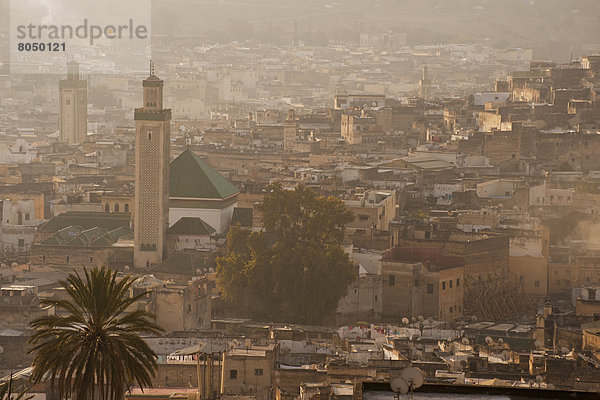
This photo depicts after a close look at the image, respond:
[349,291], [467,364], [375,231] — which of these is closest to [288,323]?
[349,291]

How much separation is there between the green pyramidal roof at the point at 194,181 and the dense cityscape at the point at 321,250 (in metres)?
0.06

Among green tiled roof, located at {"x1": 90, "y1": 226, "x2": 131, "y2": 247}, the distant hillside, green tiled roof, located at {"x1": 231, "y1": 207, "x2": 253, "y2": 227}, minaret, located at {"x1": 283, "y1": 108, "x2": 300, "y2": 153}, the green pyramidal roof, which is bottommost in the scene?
green tiled roof, located at {"x1": 90, "y1": 226, "x2": 131, "y2": 247}

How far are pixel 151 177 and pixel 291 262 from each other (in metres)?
5.00

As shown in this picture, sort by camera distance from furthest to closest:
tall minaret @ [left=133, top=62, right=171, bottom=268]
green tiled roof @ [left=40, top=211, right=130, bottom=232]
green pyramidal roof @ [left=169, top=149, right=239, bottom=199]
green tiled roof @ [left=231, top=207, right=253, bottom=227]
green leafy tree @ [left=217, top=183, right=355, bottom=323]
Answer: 1. green tiled roof @ [left=40, top=211, right=130, bottom=232]
2. green pyramidal roof @ [left=169, top=149, right=239, bottom=199]
3. green tiled roof @ [left=231, top=207, right=253, bottom=227]
4. tall minaret @ [left=133, top=62, right=171, bottom=268]
5. green leafy tree @ [left=217, top=183, right=355, bottom=323]

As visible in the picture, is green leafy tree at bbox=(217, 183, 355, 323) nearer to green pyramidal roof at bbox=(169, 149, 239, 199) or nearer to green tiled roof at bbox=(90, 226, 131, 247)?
green tiled roof at bbox=(90, 226, 131, 247)

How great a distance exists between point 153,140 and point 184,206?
2.06 meters

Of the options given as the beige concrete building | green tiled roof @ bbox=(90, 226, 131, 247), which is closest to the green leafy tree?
green tiled roof @ bbox=(90, 226, 131, 247)

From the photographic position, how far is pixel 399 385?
1031cm

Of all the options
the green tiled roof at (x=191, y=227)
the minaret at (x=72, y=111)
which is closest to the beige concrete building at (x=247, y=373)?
the green tiled roof at (x=191, y=227)

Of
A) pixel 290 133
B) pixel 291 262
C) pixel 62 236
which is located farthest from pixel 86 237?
pixel 290 133

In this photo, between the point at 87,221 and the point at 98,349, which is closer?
the point at 98,349

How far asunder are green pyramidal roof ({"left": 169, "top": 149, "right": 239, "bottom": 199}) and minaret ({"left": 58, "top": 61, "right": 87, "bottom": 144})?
28.4m

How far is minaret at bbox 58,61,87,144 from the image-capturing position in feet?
209

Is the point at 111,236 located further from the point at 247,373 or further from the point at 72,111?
the point at 72,111
